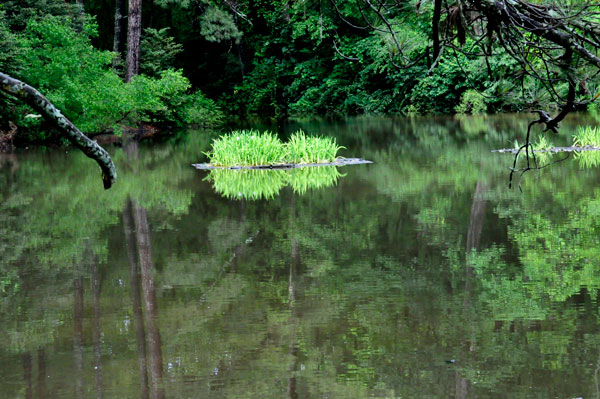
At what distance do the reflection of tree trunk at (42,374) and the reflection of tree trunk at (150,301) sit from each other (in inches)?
24.6

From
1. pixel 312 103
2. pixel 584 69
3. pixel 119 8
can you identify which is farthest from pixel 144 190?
pixel 312 103

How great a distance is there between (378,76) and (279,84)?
5.30m

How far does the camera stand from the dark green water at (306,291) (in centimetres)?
521

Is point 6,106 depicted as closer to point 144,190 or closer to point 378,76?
point 144,190

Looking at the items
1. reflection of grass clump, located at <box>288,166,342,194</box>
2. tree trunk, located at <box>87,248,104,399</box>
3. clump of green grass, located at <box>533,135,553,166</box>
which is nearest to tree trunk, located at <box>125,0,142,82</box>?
reflection of grass clump, located at <box>288,166,342,194</box>

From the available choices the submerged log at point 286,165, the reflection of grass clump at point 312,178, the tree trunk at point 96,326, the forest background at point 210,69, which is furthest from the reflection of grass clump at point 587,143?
the tree trunk at point 96,326

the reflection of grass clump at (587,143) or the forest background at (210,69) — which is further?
the forest background at (210,69)

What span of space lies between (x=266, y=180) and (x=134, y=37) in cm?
1645

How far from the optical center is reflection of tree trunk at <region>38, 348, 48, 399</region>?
4.96 m

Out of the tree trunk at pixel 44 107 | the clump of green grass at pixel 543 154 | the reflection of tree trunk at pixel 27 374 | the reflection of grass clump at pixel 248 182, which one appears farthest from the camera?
the clump of green grass at pixel 543 154

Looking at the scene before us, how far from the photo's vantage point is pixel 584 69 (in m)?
3.66

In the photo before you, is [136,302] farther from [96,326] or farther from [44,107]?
[44,107]

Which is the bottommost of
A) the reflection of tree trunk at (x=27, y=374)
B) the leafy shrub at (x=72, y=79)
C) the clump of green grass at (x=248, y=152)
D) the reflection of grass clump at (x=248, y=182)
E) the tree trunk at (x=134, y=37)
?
the reflection of tree trunk at (x=27, y=374)

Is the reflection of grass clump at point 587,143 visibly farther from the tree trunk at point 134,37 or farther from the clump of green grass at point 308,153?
the tree trunk at point 134,37
